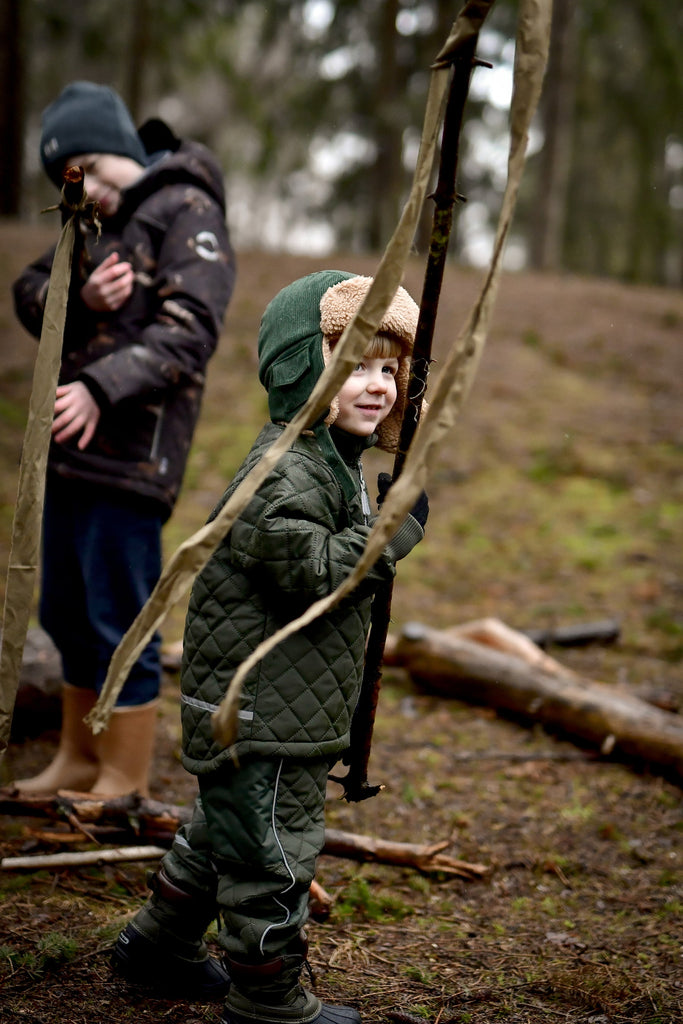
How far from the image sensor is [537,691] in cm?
492

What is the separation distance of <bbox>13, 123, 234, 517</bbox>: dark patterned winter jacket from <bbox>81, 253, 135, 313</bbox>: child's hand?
0.19 feet

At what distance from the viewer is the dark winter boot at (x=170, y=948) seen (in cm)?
251

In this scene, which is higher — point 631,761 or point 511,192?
point 511,192

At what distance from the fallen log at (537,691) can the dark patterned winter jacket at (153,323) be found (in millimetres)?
2401

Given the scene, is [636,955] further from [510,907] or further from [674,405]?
[674,405]

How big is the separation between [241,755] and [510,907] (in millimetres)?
1638

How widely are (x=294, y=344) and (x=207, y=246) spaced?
1.23 metres

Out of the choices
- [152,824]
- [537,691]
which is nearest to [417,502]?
[152,824]

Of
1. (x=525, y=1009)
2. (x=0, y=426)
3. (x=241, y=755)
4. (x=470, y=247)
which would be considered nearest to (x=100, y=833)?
(x=241, y=755)

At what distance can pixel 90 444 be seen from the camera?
10.8ft

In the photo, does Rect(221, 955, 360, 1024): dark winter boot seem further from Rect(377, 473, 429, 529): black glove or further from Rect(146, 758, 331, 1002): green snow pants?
Rect(377, 473, 429, 529): black glove

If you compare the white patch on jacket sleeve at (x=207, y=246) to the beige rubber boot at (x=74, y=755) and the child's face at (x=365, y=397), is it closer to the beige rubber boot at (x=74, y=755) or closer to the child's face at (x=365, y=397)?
the child's face at (x=365, y=397)

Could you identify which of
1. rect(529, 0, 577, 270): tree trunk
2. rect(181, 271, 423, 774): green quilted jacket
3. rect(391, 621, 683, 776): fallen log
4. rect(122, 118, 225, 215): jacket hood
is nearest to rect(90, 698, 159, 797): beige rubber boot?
rect(181, 271, 423, 774): green quilted jacket

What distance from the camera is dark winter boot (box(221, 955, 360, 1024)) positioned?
7.38 feet
